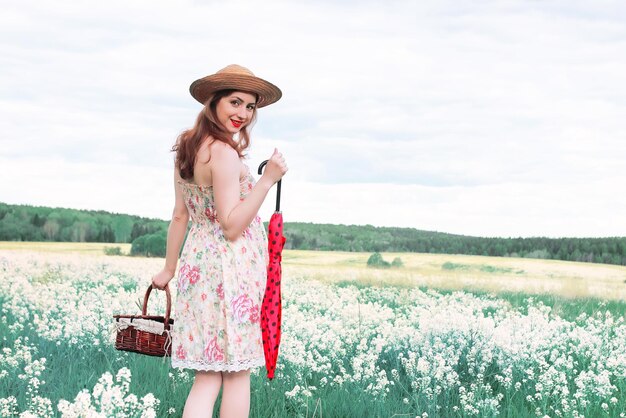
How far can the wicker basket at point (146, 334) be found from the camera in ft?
16.5

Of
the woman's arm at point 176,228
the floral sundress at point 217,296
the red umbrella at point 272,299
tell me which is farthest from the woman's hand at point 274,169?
the woman's arm at point 176,228

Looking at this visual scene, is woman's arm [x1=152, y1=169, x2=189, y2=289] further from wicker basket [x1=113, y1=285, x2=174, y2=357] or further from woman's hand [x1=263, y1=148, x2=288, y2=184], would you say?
woman's hand [x1=263, y1=148, x2=288, y2=184]

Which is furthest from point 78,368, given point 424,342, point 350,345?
point 424,342

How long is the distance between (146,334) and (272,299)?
101 cm

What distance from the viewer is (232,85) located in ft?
15.7

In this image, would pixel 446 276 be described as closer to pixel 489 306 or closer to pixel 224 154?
pixel 489 306

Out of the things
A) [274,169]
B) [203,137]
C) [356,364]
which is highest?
[203,137]

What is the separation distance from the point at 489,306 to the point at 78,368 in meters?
6.14

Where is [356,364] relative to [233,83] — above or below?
below

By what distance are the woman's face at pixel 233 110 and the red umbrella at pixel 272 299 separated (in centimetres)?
31

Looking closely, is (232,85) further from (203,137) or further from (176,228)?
(176,228)

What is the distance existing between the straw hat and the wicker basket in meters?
1.38

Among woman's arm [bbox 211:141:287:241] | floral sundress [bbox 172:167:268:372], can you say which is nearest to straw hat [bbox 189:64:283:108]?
woman's arm [bbox 211:141:287:241]

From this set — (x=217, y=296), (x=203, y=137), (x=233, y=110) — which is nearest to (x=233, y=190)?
(x=203, y=137)
